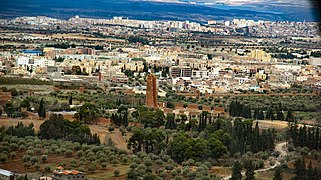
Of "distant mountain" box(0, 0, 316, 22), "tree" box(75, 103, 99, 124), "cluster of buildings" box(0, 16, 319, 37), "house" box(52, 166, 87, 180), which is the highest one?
"distant mountain" box(0, 0, 316, 22)

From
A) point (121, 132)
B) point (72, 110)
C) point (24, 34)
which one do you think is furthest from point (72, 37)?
point (121, 132)

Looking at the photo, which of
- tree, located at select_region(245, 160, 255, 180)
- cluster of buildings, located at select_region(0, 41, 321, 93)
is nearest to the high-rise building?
cluster of buildings, located at select_region(0, 41, 321, 93)

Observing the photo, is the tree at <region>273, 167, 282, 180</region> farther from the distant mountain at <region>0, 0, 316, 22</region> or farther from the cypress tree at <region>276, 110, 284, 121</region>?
the distant mountain at <region>0, 0, 316, 22</region>

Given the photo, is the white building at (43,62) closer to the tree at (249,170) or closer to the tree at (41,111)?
the tree at (41,111)

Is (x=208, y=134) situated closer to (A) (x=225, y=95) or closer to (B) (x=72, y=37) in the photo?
(A) (x=225, y=95)

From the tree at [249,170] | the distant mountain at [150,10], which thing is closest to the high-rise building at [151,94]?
the tree at [249,170]

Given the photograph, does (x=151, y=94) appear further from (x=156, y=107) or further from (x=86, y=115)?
(x=86, y=115)

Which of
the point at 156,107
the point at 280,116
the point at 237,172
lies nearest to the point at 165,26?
the point at 156,107

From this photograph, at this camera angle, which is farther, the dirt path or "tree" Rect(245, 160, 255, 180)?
the dirt path
